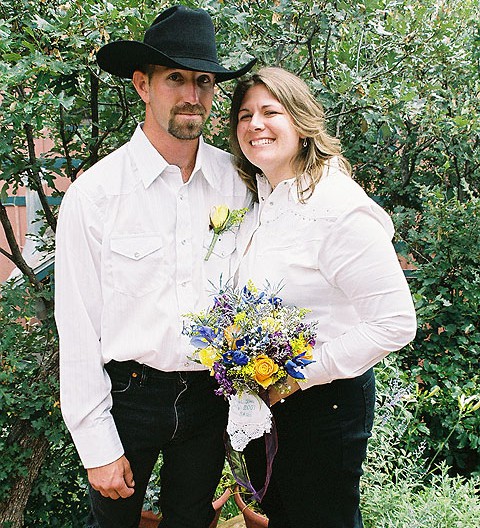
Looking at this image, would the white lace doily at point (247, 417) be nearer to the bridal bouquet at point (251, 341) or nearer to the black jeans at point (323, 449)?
the bridal bouquet at point (251, 341)

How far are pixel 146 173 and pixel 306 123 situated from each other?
58 centimetres

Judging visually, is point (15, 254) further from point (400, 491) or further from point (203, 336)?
point (400, 491)

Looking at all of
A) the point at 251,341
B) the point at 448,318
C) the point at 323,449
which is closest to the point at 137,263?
the point at 251,341

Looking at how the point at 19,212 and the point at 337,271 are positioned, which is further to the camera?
the point at 19,212

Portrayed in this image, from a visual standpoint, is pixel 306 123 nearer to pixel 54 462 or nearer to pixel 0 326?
pixel 0 326

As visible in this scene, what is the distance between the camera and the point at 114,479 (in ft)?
7.55

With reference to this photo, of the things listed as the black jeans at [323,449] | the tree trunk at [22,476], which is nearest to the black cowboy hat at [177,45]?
the black jeans at [323,449]

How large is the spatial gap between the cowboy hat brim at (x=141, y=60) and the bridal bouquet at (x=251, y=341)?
2.52ft

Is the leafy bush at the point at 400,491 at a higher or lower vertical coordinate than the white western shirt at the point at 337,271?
lower

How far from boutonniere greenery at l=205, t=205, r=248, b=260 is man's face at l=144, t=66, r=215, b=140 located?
0.28m

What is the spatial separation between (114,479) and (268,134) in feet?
4.28

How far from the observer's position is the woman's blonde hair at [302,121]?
2.30 metres

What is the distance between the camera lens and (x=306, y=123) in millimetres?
2316

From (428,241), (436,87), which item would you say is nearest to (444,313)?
(428,241)
